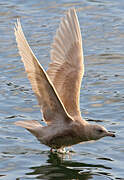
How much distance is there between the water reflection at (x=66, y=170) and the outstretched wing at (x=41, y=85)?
0.64 meters

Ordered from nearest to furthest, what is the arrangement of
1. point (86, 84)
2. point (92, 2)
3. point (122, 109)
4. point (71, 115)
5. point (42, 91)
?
point (42, 91) < point (71, 115) < point (122, 109) < point (86, 84) < point (92, 2)

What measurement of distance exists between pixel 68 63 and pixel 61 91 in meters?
0.58

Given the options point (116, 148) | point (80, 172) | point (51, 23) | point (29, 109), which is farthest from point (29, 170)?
point (51, 23)

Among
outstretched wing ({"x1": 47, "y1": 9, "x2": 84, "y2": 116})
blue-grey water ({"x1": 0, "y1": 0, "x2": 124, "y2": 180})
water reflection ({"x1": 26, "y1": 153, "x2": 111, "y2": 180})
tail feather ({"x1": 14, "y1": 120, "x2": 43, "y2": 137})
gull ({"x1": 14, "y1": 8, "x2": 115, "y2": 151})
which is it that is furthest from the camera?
outstretched wing ({"x1": 47, "y1": 9, "x2": 84, "y2": 116})

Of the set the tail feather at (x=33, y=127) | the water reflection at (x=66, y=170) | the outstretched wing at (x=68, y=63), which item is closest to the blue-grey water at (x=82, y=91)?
the water reflection at (x=66, y=170)

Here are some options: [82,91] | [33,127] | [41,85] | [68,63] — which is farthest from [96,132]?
[82,91]

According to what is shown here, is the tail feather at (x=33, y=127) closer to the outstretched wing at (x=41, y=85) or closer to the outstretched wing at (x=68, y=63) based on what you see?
the outstretched wing at (x=41, y=85)

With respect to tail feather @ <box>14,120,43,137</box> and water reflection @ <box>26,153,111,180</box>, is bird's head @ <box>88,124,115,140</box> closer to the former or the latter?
water reflection @ <box>26,153,111,180</box>

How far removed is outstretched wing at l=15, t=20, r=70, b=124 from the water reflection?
642 millimetres

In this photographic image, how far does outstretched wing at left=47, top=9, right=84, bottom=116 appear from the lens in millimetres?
10030

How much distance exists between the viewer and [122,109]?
37.3 feet

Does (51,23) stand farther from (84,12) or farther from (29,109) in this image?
(29,109)

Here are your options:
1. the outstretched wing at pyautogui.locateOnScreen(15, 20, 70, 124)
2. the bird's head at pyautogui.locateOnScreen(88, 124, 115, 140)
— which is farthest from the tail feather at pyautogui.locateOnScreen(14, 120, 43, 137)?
the bird's head at pyautogui.locateOnScreen(88, 124, 115, 140)

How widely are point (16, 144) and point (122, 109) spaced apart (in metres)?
2.26
